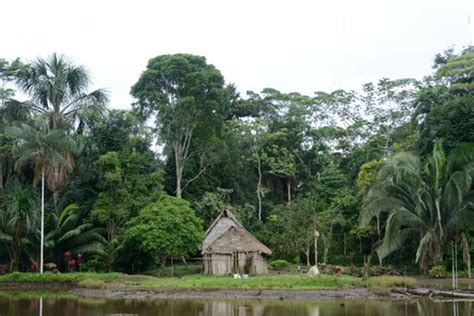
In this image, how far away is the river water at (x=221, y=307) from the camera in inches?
834

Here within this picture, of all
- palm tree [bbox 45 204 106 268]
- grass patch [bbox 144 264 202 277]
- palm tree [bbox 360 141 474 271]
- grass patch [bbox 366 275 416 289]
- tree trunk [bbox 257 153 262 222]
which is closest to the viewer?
grass patch [bbox 366 275 416 289]

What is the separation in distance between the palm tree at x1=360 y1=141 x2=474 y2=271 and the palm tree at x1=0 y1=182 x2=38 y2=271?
63.4 feet

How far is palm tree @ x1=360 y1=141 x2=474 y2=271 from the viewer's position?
32.9m

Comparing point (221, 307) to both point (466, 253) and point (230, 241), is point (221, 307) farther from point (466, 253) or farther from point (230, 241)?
point (466, 253)

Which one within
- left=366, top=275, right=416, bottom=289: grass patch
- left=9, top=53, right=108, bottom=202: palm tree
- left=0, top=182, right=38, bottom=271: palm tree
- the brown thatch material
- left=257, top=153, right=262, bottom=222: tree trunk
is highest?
left=9, top=53, right=108, bottom=202: palm tree

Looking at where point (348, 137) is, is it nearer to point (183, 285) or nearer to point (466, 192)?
point (466, 192)

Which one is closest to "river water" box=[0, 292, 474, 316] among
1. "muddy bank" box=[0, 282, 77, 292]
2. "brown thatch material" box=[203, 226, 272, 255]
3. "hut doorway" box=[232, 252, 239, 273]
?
"muddy bank" box=[0, 282, 77, 292]

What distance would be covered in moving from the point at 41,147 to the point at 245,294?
15.8 metres

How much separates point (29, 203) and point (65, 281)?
5178 millimetres

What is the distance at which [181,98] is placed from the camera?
41.8 m

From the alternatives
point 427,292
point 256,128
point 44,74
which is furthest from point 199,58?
point 427,292

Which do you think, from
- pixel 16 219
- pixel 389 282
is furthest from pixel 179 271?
pixel 389 282

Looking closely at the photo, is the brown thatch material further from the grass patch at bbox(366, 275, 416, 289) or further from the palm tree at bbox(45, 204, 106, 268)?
the grass patch at bbox(366, 275, 416, 289)

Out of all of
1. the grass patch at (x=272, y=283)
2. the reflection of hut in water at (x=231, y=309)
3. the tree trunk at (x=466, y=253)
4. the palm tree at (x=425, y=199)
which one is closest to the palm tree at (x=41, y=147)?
the grass patch at (x=272, y=283)
